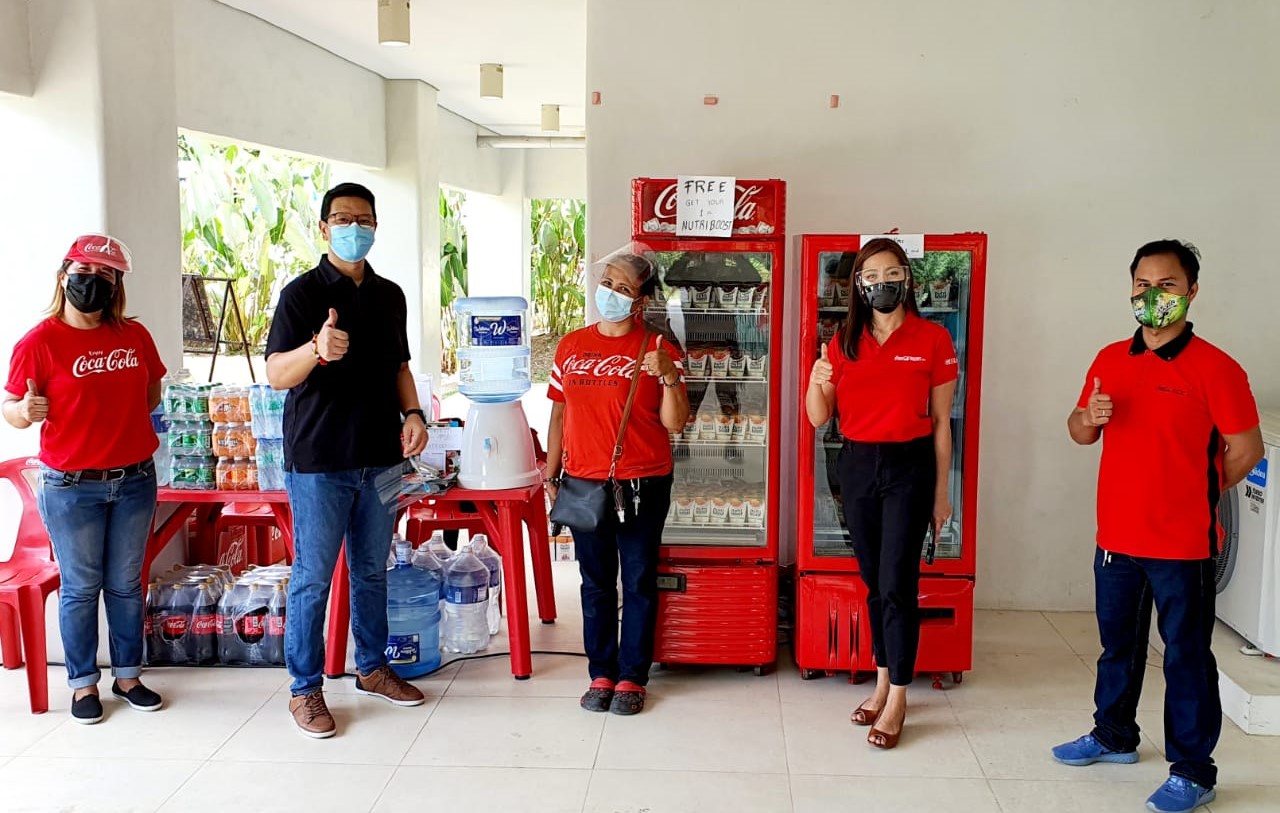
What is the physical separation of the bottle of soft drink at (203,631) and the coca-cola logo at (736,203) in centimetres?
237

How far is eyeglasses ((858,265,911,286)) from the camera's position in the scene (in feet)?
11.5

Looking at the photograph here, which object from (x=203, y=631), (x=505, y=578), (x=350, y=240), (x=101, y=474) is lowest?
(x=203, y=631)

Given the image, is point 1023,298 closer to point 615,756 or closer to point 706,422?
point 706,422

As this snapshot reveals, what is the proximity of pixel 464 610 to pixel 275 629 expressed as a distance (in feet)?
2.48

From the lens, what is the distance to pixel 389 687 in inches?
158

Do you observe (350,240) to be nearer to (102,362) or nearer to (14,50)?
(102,362)

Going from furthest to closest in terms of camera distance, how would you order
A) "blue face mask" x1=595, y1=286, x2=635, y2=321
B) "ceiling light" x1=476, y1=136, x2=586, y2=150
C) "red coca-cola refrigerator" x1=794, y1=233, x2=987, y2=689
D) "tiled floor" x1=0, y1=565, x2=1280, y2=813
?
"ceiling light" x1=476, y1=136, x2=586, y2=150, "red coca-cola refrigerator" x1=794, y1=233, x2=987, y2=689, "blue face mask" x1=595, y1=286, x2=635, y2=321, "tiled floor" x1=0, y1=565, x2=1280, y2=813

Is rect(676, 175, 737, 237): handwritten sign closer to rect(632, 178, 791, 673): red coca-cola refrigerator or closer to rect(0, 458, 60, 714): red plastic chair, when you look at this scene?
rect(632, 178, 791, 673): red coca-cola refrigerator

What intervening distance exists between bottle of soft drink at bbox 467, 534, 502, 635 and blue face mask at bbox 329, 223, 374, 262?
5.63 feet

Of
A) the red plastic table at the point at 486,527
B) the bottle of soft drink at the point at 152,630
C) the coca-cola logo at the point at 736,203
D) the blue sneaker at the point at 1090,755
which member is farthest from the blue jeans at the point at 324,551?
the blue sneaker at the point at 1090,755

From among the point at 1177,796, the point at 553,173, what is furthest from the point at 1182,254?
the point at 553,173

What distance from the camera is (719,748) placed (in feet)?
12.0

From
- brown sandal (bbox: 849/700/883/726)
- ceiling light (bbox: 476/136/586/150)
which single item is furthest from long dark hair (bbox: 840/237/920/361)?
ceiling light (bbox: 476/136/586/150)

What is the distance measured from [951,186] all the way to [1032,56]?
2.19 feet
